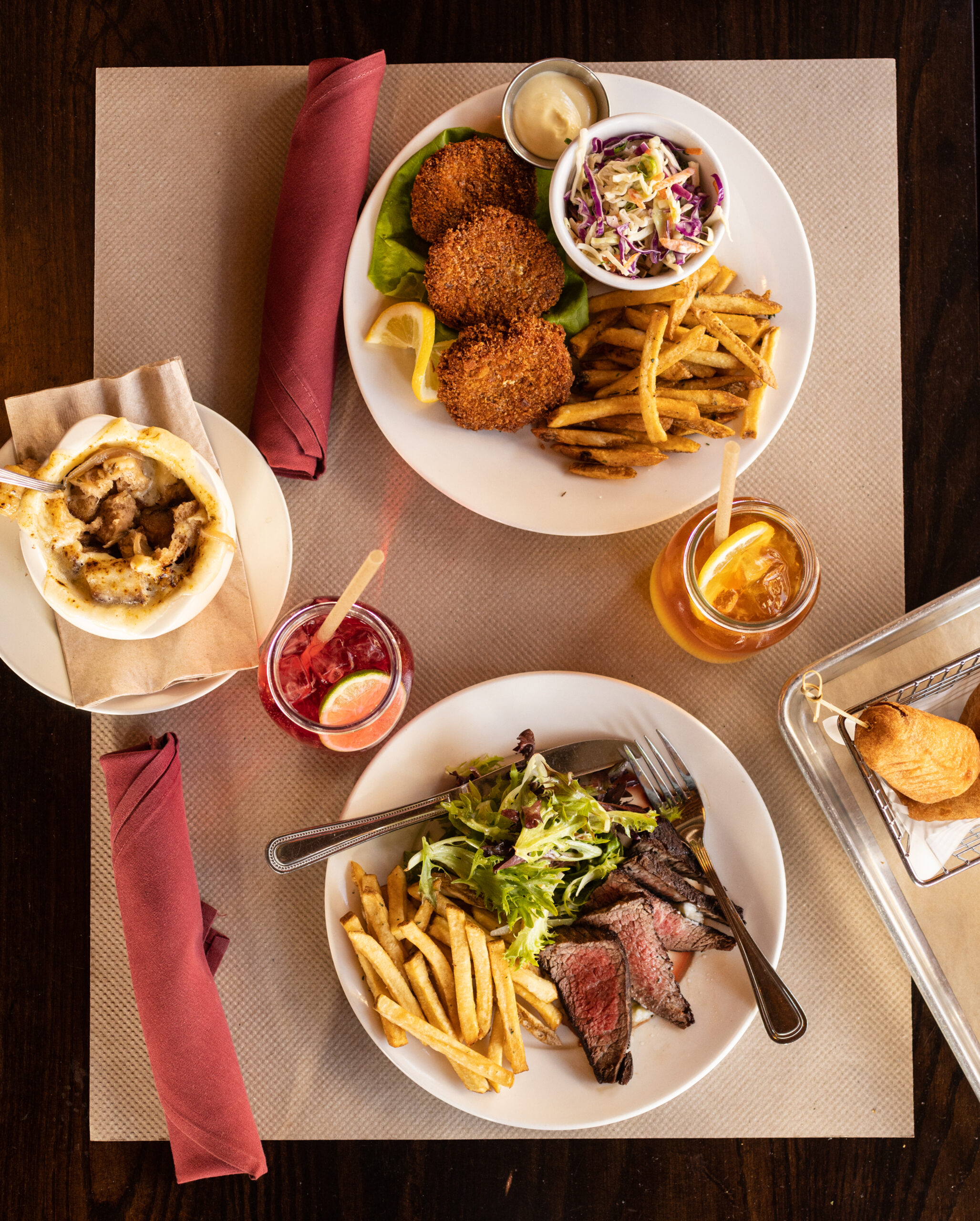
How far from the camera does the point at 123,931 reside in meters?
1.66

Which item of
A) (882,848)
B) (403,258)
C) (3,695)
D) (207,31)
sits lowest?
(882,848)

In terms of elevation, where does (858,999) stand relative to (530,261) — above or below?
below

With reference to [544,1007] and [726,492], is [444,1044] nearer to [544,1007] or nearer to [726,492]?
[544,1007]

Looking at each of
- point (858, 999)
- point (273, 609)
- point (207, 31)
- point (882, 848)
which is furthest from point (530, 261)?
point (858, 999)

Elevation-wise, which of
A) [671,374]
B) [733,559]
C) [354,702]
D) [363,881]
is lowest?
[363,881]

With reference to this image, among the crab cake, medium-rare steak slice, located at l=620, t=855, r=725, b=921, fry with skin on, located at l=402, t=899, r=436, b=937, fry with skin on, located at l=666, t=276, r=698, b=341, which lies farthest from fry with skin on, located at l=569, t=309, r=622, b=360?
fry with skin on, located at l=402, t=899, r=436, b=937

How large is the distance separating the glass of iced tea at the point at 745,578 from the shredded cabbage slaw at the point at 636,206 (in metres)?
0.44

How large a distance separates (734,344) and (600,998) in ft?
3.74

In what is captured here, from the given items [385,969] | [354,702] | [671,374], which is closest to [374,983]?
[385,969]

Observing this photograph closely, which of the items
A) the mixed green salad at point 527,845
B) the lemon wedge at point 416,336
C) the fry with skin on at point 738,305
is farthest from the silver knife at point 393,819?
the fry with skin on at point 738,305

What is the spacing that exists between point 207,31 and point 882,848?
205 centimetres

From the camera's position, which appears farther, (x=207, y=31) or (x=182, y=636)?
(x=207, y=31)

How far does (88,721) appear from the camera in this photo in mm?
1707

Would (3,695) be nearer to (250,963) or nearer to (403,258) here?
(250,963)
